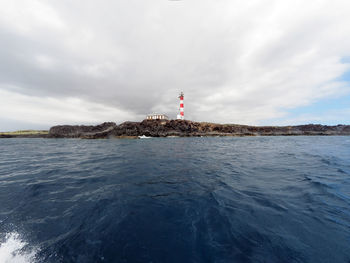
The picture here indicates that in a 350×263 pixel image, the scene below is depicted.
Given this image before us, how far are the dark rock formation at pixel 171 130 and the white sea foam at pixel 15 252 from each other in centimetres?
5009

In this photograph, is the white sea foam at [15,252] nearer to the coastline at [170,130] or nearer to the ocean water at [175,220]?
the ocean water at [175,220]

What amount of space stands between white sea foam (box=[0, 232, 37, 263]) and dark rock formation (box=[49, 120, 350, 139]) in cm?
5009

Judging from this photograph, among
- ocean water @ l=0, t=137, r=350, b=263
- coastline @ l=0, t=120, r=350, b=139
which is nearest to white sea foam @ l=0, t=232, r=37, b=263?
ocean water @ l=0, t=137, r=350, b=263

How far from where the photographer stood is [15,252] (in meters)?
2.28

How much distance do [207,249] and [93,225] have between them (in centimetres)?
268

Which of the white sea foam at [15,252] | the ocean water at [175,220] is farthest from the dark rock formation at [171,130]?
the white sea foam at [15,252]

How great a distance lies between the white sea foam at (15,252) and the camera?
2.15 meters

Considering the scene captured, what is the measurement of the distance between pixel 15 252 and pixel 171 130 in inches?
2231

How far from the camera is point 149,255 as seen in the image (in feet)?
7.39

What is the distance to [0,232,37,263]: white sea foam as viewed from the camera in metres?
2.15

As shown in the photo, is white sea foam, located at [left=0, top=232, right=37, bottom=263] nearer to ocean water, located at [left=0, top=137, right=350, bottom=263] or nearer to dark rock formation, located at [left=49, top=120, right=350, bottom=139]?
ocean water, located at [left=0, top=137, right=350, bottom=263]

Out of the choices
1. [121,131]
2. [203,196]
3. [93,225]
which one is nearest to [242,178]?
[203,196]

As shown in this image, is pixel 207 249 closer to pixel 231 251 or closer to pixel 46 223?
pixel 231 251

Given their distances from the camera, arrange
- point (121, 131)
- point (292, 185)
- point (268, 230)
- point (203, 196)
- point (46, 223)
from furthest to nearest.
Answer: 1. point (121, 131)
2. point (292, 185)
3. point (203, 196)
4. point (46, 223)
5. point (268, 230)
